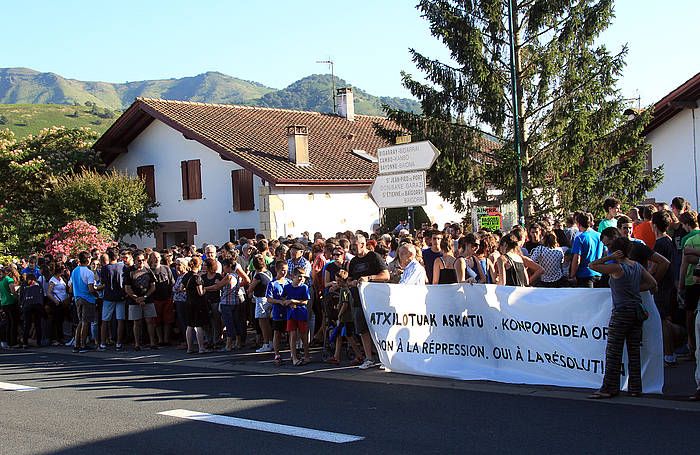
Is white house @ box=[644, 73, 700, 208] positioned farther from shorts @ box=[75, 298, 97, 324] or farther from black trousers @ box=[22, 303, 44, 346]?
black trousers @ box=[22, 303, 44, 346]

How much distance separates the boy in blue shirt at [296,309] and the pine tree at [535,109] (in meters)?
12.0

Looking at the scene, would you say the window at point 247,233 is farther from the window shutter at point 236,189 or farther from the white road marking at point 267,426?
the white road marking at point 267,426

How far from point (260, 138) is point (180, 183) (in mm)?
3653

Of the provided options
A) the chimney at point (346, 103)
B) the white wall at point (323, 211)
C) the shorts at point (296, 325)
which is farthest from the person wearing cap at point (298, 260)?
the chimney at point (346, 103)

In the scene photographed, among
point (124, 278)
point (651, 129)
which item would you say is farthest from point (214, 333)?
point (651, 129)

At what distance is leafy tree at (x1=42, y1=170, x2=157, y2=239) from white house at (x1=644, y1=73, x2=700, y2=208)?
1852 centimetres

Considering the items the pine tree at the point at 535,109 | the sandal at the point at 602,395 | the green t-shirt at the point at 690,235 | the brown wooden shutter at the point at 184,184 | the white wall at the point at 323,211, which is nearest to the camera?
the sandal at the point at 602,395

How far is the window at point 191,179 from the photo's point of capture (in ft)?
113

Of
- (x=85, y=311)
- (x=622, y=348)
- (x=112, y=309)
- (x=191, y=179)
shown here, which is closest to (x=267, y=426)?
(x=622, y=348)

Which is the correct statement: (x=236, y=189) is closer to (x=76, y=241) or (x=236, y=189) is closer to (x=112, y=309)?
(x=76, y=241)

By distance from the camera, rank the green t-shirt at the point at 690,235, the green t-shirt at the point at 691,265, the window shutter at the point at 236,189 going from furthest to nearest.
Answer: the window shutter at the point at 236,189 → the green t-shirt at the point at 690,235 → the green t-shirt at the point at 691,265

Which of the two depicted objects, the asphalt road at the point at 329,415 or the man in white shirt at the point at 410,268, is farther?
the man in white shirt at the point at 410,268

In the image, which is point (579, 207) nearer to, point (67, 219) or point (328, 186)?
point (328, 186)

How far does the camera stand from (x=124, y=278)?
17.0 m
